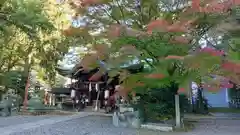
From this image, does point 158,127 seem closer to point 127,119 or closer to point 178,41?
point 127,119

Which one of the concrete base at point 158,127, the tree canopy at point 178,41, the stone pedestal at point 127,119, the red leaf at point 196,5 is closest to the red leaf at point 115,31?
the tree canopy at point 178,41

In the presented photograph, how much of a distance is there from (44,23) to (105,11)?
295 cm

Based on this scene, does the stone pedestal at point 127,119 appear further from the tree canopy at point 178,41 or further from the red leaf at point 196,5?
the red leaf at point 196,5

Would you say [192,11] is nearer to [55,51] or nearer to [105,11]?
[105,11]

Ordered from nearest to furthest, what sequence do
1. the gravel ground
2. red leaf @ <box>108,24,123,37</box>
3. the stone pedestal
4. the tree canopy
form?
the tree canopy, red leaf @ <box>108,24,123,37</box>, the stone pedestal, the gravel ground

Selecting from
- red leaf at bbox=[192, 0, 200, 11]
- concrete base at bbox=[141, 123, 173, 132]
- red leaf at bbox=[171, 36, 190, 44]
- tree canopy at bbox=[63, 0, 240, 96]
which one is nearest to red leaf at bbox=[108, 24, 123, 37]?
tree canopy at bbox=[63, 0, 240, 96]

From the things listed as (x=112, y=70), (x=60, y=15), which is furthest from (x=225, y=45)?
(x=60, y=15)

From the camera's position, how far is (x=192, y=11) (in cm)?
920

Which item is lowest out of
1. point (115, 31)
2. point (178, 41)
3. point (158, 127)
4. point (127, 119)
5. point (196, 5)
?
point (158, 127)

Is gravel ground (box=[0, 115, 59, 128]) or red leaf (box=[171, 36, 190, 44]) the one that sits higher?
red leaf (box=[171, 36, 190, 44])

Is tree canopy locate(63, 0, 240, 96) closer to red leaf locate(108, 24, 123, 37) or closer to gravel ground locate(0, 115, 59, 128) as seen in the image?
red leaf locate(108, 24, 123, 37)

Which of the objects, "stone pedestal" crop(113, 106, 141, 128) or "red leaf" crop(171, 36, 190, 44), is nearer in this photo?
"red leaf" crop(171, 36, 190, 44)

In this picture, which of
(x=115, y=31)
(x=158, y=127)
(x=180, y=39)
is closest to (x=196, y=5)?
(x=180, y=39)

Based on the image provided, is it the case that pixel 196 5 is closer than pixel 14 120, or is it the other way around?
pixel 196 5
